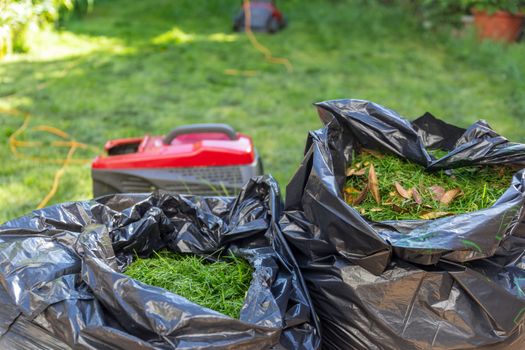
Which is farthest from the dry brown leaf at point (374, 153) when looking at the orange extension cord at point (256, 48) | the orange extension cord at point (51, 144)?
the orange extension cord at point (256, 48)

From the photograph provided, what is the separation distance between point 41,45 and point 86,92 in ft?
4.92

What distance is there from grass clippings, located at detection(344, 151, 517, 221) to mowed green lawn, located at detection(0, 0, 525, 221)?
1.26 m

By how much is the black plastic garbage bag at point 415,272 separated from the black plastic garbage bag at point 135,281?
97mm

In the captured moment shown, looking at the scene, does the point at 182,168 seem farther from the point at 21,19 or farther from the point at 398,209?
the point at 21,19

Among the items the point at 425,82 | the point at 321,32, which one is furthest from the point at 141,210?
the point at 321,32

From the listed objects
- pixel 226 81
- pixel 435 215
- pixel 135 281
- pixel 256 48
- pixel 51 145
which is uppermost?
pixel 435 215

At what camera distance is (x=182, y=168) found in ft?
7.58

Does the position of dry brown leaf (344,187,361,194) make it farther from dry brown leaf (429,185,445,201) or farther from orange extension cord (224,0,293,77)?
orange extension cord (224,0,293,77)

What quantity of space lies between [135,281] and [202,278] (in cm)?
26

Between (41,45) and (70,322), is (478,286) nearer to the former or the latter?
(70,322)

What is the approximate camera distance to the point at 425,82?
184 inches

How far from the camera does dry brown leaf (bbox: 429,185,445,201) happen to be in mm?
1620

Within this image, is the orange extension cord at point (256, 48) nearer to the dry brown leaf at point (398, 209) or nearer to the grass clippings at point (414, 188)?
the grass clippings at point (414, 188)

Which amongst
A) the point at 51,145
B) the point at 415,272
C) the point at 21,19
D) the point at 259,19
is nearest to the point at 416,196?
the point at 415,272
